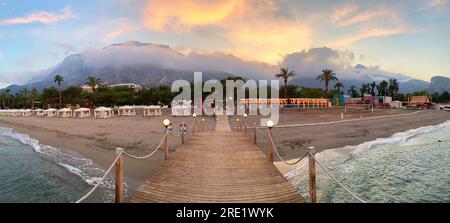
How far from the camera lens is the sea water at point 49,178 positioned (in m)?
9.41

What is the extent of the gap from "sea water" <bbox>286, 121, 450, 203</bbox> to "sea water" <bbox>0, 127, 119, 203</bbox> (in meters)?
7.64

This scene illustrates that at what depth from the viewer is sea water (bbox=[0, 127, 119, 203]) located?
941cm

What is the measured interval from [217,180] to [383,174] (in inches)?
350

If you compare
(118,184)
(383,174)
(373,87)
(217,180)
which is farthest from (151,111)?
(373,87)

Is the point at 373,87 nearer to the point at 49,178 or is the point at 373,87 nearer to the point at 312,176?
the point at 312,176

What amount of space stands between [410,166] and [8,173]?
62.8ft

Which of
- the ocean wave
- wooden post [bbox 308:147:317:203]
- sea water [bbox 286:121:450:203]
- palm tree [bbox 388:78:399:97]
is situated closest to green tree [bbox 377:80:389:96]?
palm tree [bbox 388:78:399:97]

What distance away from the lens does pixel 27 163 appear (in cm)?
1442

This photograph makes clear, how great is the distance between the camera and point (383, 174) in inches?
491

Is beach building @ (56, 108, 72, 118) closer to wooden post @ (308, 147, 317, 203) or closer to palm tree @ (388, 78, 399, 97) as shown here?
wooden post @ (308, 147, 317, 203)
